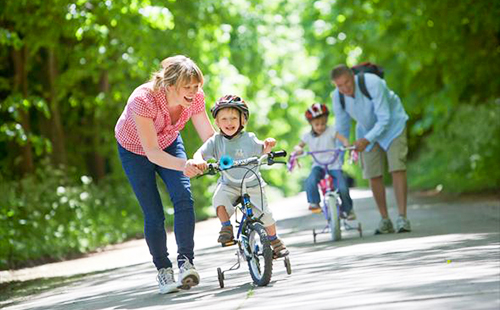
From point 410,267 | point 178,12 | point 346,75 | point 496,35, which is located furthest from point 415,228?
point 178,12

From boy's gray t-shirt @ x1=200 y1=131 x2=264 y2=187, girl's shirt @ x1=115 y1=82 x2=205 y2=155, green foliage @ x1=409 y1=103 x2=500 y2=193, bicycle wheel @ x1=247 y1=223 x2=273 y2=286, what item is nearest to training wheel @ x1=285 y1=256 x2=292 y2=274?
bicycle wheel @ x1=247 y1=223 x2=273 y2=286

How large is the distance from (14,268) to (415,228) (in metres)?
5.93

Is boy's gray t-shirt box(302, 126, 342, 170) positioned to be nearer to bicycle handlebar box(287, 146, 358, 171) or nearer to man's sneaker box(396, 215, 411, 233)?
bicycle handlebar box(287, 146, 358, 171)

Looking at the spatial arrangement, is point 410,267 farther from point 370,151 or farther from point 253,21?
point 253,21

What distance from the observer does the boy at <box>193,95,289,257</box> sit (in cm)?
931

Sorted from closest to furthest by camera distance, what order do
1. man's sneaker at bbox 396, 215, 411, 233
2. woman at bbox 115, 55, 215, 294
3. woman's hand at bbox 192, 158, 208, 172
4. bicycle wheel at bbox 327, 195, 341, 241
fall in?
woman's hand at bbox 192, 158, 208, 172 < woman at bbox 115, 55, 215, 294 < bicycle wheel at bbox 327, 195, 341, 241 < man's sneaker at bbox 396, 215, 411, 233

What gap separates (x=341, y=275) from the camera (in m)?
9.16

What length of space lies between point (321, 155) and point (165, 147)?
5376 mm

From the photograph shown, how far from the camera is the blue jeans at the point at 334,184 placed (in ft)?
46.3

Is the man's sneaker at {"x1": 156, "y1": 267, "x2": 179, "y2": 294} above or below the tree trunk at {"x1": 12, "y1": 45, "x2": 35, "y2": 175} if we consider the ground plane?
below

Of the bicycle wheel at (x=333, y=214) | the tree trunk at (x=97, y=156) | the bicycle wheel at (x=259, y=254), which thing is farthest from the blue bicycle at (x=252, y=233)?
the tree trunk at (x=97, y=156)

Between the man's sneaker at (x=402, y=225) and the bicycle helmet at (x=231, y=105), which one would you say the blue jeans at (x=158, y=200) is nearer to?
the bicycle helmet at (x=231, y=105)

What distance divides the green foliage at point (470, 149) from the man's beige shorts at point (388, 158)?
7.19 m

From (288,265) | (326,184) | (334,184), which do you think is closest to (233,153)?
(288,265)
